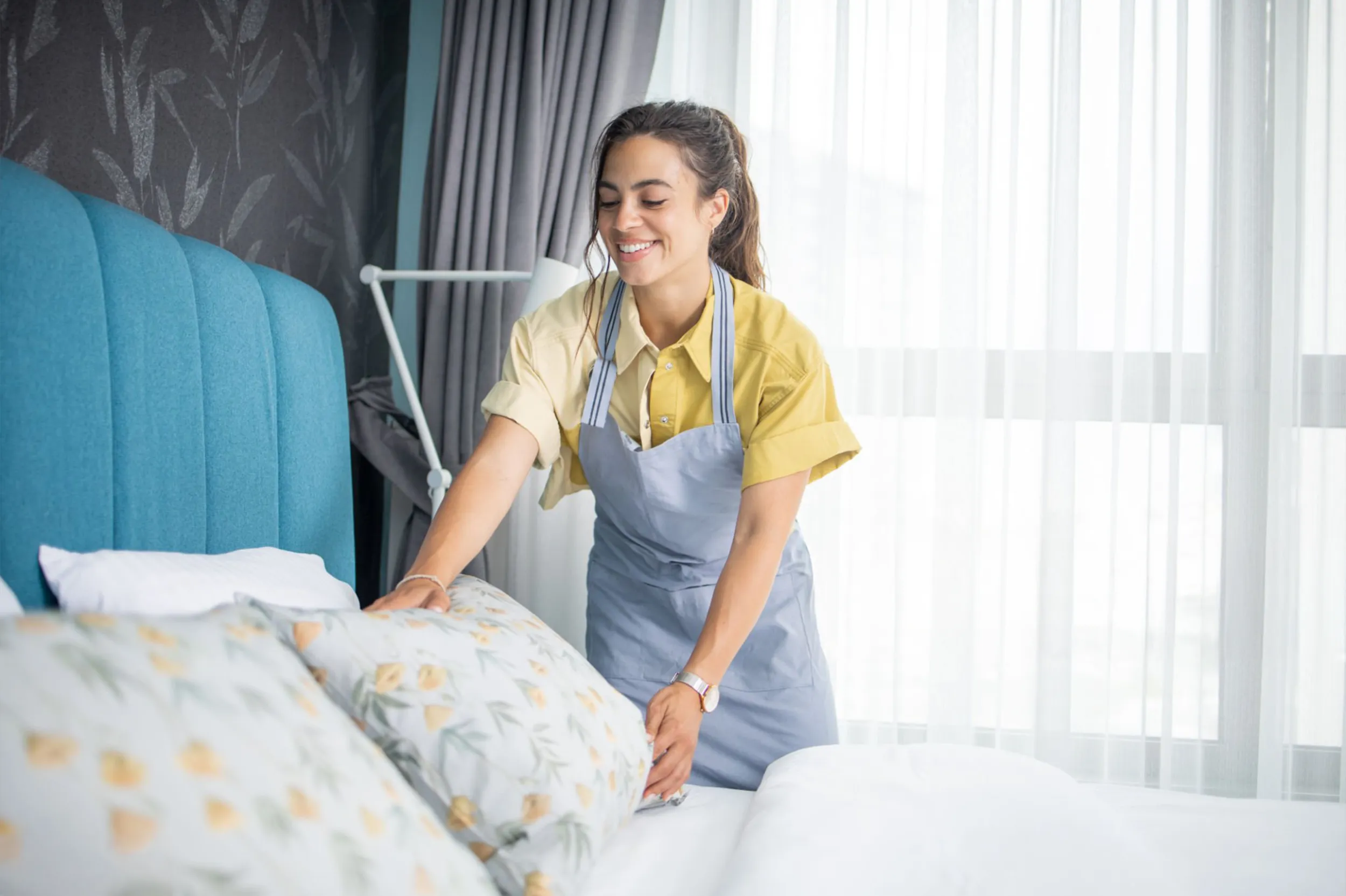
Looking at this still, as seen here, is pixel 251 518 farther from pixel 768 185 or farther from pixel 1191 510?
pixel 1191 510

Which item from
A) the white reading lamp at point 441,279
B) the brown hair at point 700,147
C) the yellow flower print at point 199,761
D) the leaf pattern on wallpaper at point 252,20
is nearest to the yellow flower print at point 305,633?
the yellow flower print at point 199,761

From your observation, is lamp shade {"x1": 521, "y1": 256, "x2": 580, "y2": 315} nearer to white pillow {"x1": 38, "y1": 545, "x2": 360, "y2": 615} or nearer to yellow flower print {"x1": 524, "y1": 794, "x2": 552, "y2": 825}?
white pillow {"x1": 38, "y1": 545, "x2": 360, "y2": 615}

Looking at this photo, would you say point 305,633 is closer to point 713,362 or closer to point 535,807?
point 535,807

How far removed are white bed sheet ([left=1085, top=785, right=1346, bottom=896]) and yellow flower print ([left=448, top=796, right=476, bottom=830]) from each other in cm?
71

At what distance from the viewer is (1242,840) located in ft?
3.51

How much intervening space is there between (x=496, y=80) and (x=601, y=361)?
1.31 metres

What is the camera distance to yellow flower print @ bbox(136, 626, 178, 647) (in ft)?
2.07

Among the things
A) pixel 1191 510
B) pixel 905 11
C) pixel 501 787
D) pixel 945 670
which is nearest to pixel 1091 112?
pixel 905 11

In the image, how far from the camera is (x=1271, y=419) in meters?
2.41

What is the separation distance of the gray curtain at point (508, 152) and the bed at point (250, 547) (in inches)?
42.3

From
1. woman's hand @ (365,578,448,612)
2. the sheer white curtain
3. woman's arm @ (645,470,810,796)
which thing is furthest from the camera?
the sheer white curtain

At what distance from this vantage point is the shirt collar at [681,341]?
1.58m

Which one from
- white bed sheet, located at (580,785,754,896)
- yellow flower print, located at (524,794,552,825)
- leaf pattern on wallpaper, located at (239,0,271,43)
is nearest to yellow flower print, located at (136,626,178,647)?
yellow flower print, located at (524,794,552,825)

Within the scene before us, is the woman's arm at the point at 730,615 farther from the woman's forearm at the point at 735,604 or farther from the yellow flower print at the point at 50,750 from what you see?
the yellow flower print at the point at 50,750
